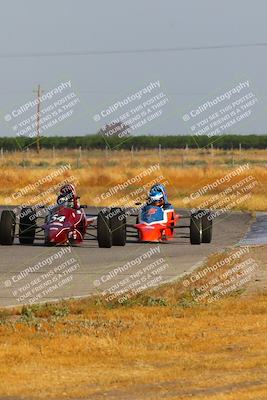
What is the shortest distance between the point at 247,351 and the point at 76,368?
6.69 ft

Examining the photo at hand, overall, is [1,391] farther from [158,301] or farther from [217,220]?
[217,220]

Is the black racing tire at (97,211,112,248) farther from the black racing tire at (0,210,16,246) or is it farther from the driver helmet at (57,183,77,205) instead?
the black racing tire at (0,210,16,246)

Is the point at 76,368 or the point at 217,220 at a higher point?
the point at 76,368

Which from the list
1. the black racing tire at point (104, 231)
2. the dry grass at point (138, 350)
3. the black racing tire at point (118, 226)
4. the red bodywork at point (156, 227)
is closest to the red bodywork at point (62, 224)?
the black racing tire at point (104, 231)

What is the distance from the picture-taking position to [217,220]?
4169 cm

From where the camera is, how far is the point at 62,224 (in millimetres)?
28906

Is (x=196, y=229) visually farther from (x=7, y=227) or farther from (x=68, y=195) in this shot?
(x=7, y=227)

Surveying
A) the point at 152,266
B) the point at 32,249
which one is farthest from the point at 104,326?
the point at 32,249

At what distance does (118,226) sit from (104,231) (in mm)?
446

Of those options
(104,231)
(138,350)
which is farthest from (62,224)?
(138,350)

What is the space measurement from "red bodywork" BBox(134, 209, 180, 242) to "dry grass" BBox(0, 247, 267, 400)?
1191 cm

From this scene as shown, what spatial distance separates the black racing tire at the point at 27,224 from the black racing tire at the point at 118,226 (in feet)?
7.25

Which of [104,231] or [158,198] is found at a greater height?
[158,198]

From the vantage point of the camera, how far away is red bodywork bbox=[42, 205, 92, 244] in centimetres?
2884
